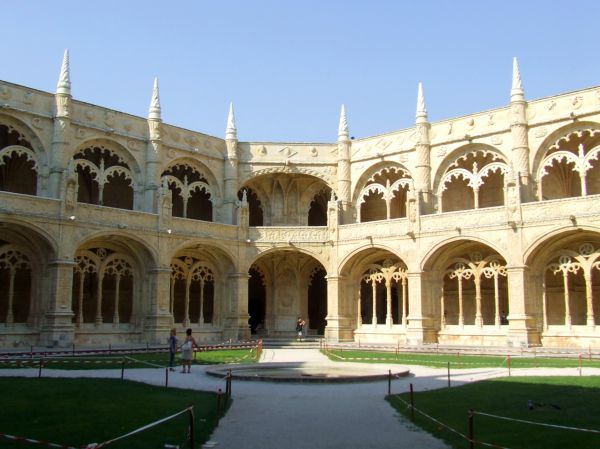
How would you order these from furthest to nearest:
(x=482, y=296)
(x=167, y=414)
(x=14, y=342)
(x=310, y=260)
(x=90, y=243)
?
(x=310, y=260)
(x=482, y=296)
(x=90, y=243)
(x=14, y=342)
(x=167, y=414)

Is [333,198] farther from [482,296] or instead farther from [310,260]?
[482,296]

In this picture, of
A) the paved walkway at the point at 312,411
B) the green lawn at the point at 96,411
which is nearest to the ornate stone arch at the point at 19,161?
the paved walkway at the point at 312,411

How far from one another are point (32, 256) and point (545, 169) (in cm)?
2466

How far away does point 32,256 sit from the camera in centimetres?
2866

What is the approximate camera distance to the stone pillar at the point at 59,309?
90.3 ft

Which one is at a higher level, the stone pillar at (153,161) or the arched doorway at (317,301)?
the stone pillar at (153,161)

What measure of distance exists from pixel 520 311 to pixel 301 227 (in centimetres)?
1287

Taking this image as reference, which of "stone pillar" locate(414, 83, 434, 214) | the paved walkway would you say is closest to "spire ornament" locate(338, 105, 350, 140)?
"stone pillar" locate(414, 83, 434, 214)

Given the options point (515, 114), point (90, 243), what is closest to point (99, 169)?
point (90, 243)

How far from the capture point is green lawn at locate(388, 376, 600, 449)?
A: 900 cm

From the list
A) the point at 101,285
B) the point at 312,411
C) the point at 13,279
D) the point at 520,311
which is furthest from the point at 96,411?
the point at 520,311

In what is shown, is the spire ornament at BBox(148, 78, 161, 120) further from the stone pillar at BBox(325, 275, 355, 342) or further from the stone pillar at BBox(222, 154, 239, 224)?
the stone pillar at BBox(325, 275, 355, 342)

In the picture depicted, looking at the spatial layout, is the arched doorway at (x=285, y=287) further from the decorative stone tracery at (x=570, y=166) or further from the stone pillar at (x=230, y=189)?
the decorative stone tracery at (x=570, y=166)

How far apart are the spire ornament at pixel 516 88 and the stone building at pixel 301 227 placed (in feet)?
0.23
